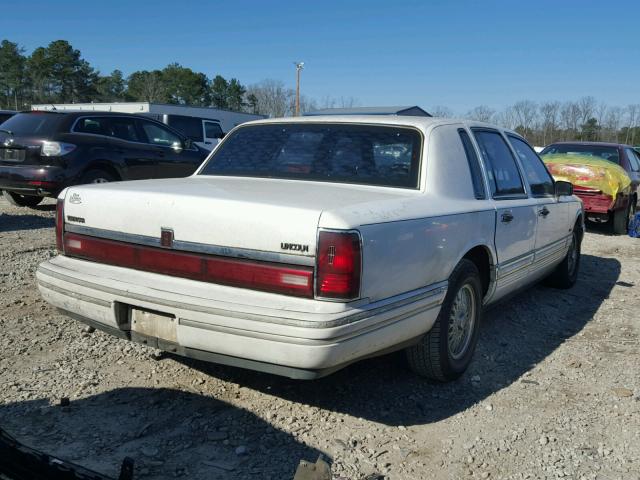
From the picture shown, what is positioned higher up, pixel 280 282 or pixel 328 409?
pixel 280 282

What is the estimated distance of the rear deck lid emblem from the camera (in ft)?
9.75

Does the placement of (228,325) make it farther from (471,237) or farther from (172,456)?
(471,237)

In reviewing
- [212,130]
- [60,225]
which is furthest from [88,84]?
[60,225]

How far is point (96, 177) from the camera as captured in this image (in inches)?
333

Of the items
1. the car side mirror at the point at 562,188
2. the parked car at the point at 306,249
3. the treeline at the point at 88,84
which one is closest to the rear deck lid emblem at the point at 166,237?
the parked car at the point at 306,249

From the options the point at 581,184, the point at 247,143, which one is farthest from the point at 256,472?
the point at 581,184

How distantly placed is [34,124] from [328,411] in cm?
685

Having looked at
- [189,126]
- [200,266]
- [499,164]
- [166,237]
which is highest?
[189,126]

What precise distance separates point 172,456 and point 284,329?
0.81 metres

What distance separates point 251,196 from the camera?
3.00 metres

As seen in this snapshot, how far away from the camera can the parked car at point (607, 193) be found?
9914 millimetres

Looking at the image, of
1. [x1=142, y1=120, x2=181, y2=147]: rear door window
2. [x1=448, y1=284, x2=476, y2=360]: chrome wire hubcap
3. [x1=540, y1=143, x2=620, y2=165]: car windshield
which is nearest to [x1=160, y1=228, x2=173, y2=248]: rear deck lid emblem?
[x1=448, y1=284, x2=476, y2=360]: chrome wire hubcap

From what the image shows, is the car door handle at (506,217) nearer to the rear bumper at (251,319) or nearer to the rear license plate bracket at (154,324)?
the rear bumper at (251,319)

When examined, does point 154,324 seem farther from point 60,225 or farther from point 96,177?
point 96,177
